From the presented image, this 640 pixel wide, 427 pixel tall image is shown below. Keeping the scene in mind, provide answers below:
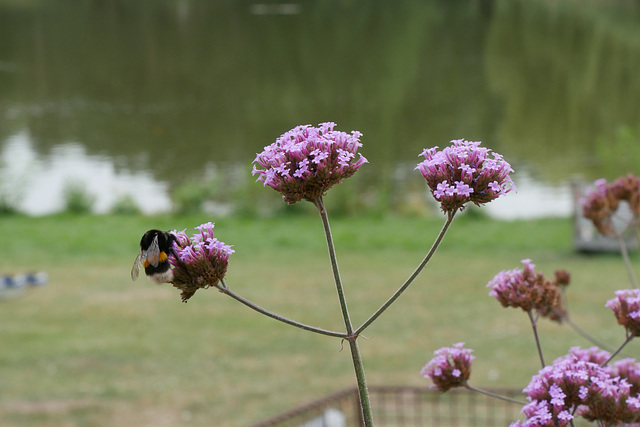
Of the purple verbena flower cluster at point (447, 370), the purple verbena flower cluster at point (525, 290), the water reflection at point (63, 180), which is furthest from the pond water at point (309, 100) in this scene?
the purple verbena flower cluster at point (447, 370)

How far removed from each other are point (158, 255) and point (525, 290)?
89 centimetres

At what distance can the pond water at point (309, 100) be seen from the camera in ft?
64.5

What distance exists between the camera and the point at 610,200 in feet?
8.89

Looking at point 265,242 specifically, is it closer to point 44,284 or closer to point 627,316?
point 44,284

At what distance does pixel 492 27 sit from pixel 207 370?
36532 mm

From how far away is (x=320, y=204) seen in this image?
153 centimetres

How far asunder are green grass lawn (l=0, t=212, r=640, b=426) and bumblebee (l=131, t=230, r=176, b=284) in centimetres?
639

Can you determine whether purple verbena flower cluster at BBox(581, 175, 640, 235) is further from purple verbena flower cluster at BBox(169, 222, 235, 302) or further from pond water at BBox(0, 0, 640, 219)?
pond water at BBox(0, 0, 640, 219)

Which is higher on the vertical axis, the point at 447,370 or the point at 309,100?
the point at 309,100

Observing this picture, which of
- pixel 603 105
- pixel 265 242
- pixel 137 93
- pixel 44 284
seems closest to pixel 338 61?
pixel 137 93

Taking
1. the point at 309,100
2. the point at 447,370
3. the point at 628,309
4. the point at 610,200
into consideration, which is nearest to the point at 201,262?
the point at 447,370

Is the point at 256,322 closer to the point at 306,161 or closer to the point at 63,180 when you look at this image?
the point at 306,161

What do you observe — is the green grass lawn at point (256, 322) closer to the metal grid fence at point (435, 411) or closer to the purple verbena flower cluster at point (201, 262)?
the metal grid fence at point (435, 411)

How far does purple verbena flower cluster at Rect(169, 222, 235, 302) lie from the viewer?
4.91 ft
